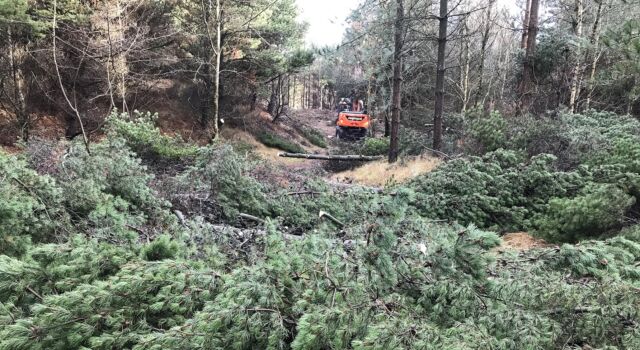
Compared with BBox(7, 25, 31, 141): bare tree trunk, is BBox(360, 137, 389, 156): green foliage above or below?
below

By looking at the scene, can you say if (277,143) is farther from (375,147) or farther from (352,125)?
(375,147)

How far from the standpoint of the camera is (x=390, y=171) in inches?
530

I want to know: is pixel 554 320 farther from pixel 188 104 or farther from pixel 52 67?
pixel 188 104

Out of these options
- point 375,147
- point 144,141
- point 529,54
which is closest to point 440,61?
point 529,54

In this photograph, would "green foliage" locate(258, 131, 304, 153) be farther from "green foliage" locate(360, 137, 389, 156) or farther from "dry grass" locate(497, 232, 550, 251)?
"dry grass" locate(497, 232, 550, 251)

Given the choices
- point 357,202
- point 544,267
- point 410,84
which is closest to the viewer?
point 544,267

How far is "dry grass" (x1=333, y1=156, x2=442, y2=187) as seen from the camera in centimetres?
1242

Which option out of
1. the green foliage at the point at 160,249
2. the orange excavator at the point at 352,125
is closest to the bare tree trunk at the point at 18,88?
the green foliage at the point at 160,249

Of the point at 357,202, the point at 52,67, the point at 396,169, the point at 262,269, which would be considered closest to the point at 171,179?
the point at 357,202

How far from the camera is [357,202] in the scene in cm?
596

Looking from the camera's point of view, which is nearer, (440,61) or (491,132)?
(491,132)

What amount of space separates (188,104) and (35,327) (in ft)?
74.6

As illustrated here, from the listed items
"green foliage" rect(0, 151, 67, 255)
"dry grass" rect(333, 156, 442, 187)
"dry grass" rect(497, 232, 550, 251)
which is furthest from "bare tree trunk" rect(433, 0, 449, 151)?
"green foliage" rect(0, 151, 67, 255)

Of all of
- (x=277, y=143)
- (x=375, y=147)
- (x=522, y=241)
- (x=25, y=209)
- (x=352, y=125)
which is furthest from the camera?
(x=277, y=143)
